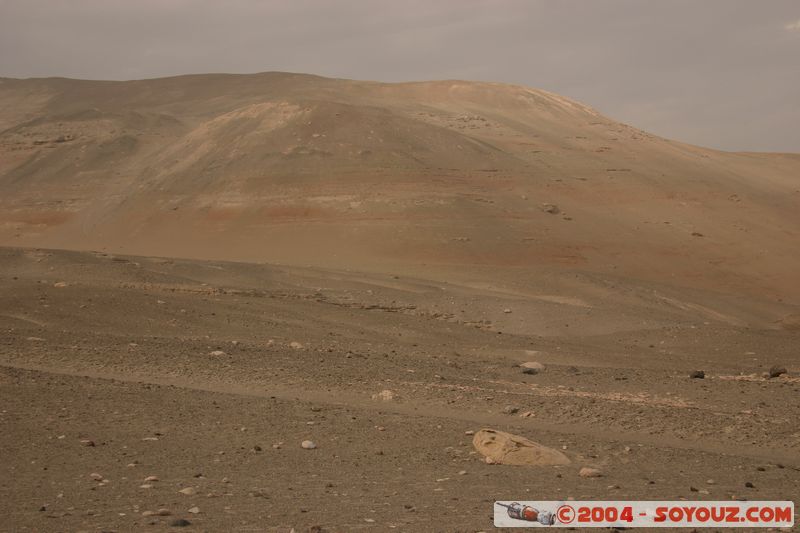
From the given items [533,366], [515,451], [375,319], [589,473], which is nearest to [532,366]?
[533,366]

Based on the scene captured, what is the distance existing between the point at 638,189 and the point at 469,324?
925 inches

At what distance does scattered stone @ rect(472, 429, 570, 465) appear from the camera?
308 inches

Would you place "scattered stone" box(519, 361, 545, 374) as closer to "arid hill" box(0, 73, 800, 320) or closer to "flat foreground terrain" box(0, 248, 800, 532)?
"flat foreground terrain" box(0, 248, 800, 532)

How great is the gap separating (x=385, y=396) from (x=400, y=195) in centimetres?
2359

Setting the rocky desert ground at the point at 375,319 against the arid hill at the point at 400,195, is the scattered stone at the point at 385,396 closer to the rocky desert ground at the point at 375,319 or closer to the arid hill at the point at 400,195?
the rocky desert ground at the point at 375,319

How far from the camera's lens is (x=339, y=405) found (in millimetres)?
10164

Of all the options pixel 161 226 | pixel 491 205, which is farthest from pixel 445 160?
pixel 161 226

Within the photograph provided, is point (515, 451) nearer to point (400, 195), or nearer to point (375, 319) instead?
point (375, 319)

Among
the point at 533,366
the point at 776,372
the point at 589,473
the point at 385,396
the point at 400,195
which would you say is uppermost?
the point at 400,195

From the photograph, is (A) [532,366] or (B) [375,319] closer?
(A) [532,366]

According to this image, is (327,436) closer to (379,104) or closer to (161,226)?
(161,226)

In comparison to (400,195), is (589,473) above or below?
below

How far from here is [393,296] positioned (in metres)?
20.6

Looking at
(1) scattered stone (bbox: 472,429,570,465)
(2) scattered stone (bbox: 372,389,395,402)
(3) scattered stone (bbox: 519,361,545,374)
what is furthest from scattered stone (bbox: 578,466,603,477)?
(3) scattered stone (bbox: 519,361,545,374)
